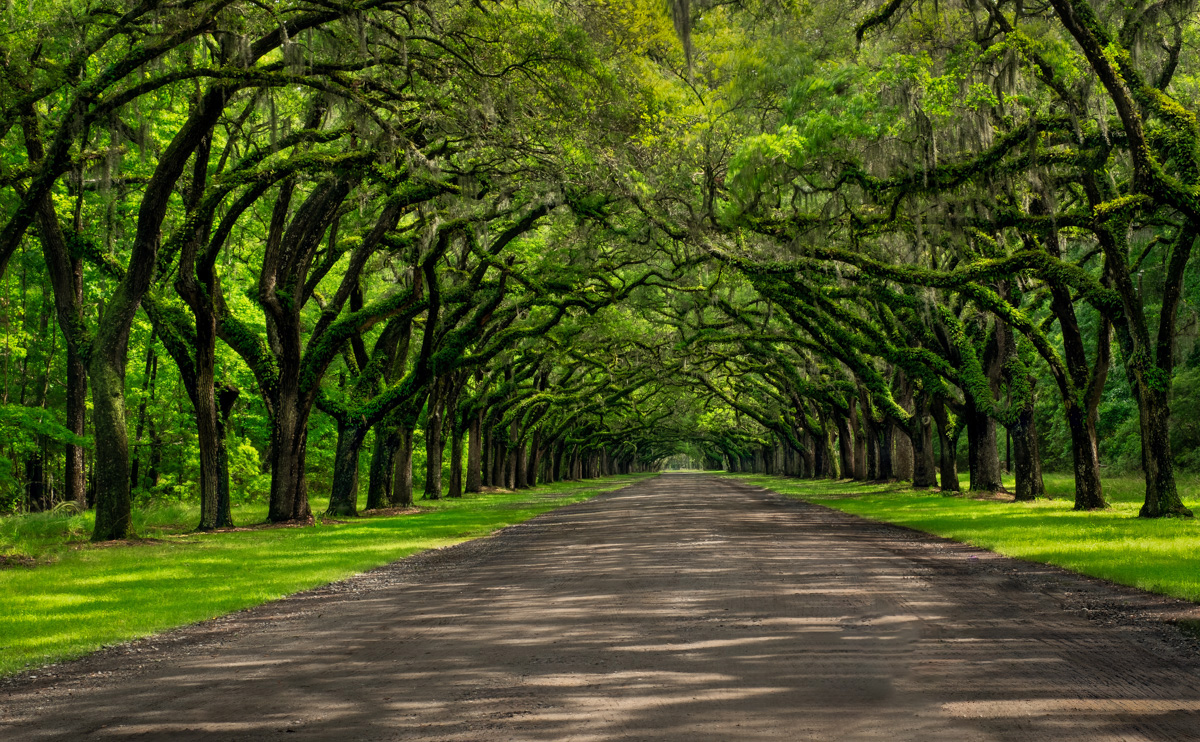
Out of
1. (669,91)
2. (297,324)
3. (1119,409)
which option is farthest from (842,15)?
(1119,409)

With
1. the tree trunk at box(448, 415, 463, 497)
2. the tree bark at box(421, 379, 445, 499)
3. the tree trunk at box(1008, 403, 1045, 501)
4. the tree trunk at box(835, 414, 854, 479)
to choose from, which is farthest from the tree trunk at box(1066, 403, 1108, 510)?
the tree trunk at box(835, 414, 854, 479)

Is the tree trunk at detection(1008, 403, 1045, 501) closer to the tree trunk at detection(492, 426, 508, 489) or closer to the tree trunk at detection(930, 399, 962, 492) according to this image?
the tree trunk at detection(930, 399, 962, 492)

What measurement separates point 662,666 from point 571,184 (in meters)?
14.3

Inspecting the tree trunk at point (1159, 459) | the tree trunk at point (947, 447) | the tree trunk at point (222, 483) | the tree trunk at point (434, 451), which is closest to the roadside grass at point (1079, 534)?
the tree trunk at point (1159, 459)

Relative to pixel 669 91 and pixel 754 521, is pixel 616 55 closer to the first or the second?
pixel 669 91

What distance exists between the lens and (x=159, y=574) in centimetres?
1213

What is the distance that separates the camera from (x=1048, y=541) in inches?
533

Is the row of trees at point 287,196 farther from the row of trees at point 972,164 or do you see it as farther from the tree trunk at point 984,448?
the tree trunk at point 984,448

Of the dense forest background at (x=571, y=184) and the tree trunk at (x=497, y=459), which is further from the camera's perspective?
the tree trunk at (x=497, y=459)

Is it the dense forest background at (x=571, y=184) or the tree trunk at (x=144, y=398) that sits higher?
the dense forest background at (x=571, y=184)

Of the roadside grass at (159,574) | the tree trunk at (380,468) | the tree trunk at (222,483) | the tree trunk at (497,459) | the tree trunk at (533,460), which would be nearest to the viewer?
the roadside grass at (159,574)

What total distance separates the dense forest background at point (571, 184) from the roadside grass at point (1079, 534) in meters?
1.48

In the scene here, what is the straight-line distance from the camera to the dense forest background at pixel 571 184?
14195 millimetres

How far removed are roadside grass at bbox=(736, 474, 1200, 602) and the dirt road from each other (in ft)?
2.30
